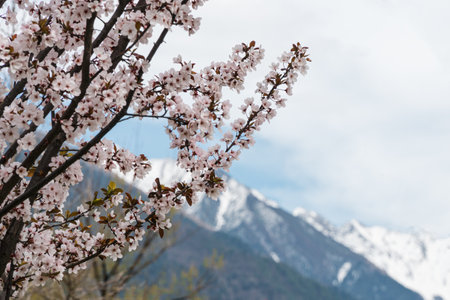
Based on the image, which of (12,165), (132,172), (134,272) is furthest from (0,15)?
(134,272)

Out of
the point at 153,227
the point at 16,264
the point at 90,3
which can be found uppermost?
the point at 90,3

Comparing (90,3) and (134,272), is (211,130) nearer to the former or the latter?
(90,3)

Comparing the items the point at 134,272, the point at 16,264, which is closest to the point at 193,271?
the point at 134,272

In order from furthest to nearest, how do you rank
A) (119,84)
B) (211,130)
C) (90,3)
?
(211,130)
(119,84)
(90,3)

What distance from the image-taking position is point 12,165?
14.0 feet

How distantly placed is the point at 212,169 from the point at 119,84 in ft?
5.06

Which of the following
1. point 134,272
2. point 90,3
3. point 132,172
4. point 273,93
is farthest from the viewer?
point 134,272

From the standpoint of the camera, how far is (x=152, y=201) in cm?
462

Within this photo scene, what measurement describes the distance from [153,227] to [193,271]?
11229 mm

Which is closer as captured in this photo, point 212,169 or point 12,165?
point 12,165

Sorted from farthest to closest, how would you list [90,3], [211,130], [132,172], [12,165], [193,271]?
[193,271] < [132,172] < [211,130] < [12,165] < [90,3]

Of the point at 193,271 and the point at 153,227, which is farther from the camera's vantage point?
the point at 193,271

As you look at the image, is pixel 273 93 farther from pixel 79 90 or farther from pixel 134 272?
pixel 134 272

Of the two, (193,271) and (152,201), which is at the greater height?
(193,271)
